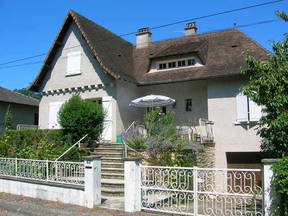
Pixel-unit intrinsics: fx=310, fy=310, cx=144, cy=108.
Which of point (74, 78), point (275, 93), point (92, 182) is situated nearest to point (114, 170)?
point (92, 182)

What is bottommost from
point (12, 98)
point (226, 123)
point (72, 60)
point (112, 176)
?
point (112, 176)

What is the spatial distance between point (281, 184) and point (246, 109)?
930cm

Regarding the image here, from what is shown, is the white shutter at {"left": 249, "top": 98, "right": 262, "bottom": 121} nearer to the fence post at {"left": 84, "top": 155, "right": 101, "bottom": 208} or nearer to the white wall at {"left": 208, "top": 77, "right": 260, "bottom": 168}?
the white wall at {"left": 208, "top": 77, "right": 260, "bottom": 168}

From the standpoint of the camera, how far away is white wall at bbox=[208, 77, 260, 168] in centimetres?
1465

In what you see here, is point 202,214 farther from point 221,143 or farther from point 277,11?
point 221,143

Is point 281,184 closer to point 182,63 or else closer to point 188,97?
point 188,97

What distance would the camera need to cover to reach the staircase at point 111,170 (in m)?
9.72

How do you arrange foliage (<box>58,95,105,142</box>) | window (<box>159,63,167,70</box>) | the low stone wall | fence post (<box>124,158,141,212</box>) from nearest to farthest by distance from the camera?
fence post (<box>124,158,141,212</box>)
the low stone wall
foliage (<box>58,95,105,142</box>)
window (<box>159,63,167,70</box>)

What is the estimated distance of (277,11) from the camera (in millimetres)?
9070

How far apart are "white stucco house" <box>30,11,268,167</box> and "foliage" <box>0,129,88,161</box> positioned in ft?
9.73

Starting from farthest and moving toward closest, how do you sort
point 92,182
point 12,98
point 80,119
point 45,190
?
point 12,98
point 80,119
point 45,190
point 92,182

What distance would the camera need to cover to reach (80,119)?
13.8 meters

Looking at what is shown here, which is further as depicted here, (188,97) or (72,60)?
(72,60)

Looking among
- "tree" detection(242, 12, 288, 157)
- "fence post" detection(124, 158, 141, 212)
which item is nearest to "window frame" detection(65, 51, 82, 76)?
"fence post" detection(124, 158, 141, 212)
